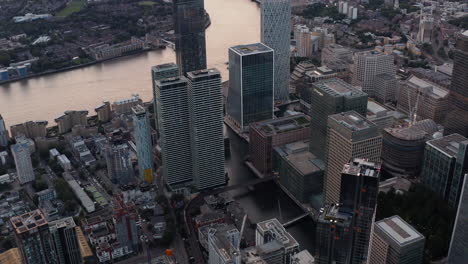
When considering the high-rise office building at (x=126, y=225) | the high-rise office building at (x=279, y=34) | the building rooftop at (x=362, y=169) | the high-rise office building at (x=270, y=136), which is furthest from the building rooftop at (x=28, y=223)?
the high-rise office building at (x=279, y=34)

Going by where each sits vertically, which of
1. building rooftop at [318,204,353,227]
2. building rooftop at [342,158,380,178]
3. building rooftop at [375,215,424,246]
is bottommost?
building rooftop at [375,215,424,246]

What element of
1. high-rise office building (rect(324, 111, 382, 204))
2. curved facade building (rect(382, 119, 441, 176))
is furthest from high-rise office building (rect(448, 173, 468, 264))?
curved facade building (rect(382, 119, 441, 176))

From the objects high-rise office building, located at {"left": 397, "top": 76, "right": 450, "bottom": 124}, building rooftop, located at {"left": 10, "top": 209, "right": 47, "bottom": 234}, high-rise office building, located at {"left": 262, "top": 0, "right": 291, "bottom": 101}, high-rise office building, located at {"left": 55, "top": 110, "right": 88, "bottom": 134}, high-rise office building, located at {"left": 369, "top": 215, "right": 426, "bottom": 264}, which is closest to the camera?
building rooftop, located at {"left": 10, "top": 209, "right": 47, "bottom": 234}

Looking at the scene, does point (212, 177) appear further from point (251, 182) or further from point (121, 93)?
point (121, 93)

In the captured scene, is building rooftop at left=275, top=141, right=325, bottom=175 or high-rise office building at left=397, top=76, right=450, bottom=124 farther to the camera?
high-rise office building at left=397, top=76, right=450, bottom=124

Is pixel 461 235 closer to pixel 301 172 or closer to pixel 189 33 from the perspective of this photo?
pixel 301 172

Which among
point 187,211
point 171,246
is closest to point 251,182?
point 187,211

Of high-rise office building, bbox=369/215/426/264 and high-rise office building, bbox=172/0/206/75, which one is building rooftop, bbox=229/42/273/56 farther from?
high-rise office building, bbox=369/215/426/264
